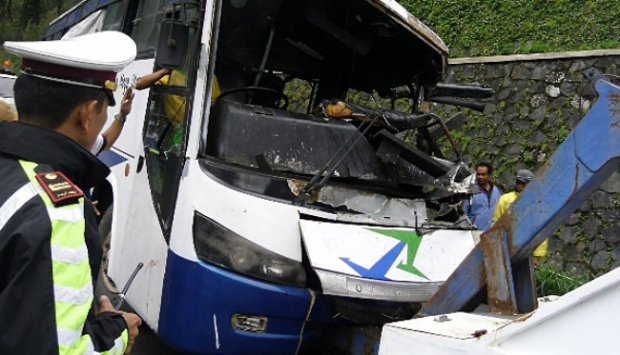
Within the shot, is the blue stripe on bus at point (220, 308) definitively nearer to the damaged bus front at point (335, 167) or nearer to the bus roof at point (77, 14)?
the damaged bus front at point (335, 167)

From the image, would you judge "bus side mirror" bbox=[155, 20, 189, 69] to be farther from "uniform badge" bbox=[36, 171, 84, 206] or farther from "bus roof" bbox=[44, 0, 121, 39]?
"bus roof" bbox=[44, 0, 121, 39]

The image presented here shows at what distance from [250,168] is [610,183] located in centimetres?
545

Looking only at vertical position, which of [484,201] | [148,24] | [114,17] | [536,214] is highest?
[114,17]

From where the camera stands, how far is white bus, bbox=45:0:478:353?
3.56 metres

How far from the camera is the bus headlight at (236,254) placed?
355 centimetres

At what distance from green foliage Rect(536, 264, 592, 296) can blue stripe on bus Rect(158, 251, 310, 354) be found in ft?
10.9

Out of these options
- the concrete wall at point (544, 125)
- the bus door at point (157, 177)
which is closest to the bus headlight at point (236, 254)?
the bus door at point (157, 177)

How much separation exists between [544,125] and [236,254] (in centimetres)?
632

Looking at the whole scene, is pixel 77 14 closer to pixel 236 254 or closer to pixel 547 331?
pixel 236 254

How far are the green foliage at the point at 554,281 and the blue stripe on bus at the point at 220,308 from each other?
10.9 feet

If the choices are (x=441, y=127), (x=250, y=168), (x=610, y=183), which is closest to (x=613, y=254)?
(x=610, y=183)

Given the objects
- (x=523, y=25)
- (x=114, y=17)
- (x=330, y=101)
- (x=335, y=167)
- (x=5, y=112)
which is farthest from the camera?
(x=523, y=25)

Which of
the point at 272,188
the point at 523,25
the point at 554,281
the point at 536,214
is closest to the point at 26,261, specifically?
the point at 536,214

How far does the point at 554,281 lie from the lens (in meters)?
6.63
